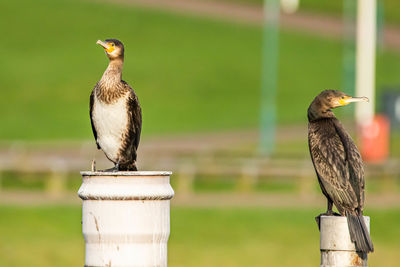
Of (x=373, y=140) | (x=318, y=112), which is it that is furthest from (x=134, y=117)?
(x=373, y=140)

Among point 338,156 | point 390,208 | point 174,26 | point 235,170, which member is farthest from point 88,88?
point 338,156

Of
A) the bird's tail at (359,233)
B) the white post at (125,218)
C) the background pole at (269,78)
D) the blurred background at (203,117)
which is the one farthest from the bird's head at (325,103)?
the background pole at (269,78)

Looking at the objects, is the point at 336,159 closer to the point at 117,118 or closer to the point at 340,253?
the point at 340,253

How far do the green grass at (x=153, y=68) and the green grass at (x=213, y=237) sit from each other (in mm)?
27864

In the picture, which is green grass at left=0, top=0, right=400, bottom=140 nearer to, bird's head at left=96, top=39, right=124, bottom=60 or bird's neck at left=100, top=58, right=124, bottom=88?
bird's neck at left=100, top=58, right=124, bottom=88

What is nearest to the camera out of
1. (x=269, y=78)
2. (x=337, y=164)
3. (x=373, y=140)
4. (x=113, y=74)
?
(x=337, y=164)

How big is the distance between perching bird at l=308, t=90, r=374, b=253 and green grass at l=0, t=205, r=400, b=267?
11.2 m

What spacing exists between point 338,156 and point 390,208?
18.3 metres

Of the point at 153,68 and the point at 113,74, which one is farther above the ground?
the point at 153,68

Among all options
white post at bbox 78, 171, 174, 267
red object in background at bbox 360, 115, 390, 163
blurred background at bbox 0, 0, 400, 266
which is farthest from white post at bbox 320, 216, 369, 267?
red object in background at bbox 360, 115, 390, 163

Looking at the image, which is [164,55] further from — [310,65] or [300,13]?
[300,13]

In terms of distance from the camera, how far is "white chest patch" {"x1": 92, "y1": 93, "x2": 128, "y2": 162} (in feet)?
23.7

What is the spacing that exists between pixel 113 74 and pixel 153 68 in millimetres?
54663

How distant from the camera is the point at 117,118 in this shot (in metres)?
7.29
